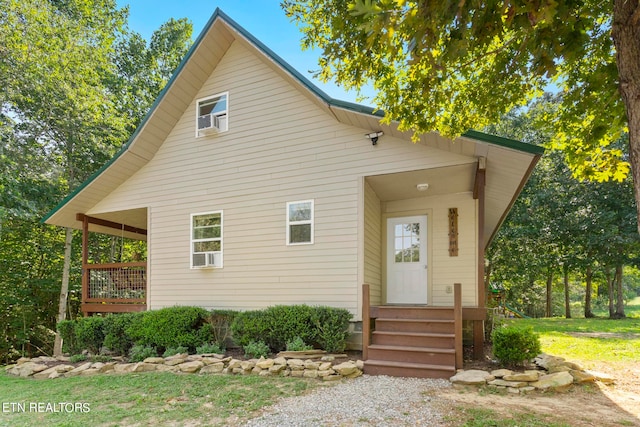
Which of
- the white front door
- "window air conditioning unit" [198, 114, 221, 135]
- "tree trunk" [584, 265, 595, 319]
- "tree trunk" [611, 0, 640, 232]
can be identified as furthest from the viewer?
"tree trunk" [584, 265, 595, 319]

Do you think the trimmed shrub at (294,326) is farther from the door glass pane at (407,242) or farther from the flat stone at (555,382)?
the flat stone at (555,382)

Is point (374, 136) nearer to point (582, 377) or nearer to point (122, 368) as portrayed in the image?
point (582, 377)

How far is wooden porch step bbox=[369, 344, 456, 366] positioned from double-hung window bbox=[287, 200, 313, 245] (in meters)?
2.53

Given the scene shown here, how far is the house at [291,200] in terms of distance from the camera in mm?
7238

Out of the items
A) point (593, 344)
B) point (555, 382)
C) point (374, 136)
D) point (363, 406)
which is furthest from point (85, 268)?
point (593, 344)

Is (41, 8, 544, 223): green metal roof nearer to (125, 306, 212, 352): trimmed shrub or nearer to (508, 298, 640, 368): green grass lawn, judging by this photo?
(125, 306, 212, 352): trimmed shrub

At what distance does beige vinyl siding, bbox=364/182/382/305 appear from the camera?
306 inches

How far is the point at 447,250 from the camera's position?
862 cm

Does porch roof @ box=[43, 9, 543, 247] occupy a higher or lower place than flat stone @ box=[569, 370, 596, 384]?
higher

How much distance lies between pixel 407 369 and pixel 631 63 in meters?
4.75

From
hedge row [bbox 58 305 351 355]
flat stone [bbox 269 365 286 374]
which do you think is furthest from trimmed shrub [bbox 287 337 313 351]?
flat stone [bbox 269 365 286 374]

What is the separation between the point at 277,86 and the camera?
→ 28.3 feet

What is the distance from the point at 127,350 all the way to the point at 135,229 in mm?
5112

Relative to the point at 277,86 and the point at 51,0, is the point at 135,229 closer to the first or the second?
the point at 277,86
